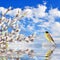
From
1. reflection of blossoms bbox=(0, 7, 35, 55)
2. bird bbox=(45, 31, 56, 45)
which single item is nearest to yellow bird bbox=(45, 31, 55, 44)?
bird bbox=(45, 31, 56, 45)

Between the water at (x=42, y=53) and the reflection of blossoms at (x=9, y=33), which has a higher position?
the reflection of blossoms at (x=9, y=33)

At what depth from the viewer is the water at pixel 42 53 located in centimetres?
147

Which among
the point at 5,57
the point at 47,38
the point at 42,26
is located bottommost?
the point at 5,57

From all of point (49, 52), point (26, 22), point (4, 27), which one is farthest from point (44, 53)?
point (4, 27)

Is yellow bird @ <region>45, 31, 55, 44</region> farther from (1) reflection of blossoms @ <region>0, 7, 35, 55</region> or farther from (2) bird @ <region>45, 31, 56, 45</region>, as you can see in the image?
(1) reflection of blossoms @ <region>0, 7, 35, 55</region>

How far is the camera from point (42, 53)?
1.48 metres

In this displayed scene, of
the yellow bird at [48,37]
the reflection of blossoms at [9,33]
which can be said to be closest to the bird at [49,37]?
the yellow bird at [48,37]

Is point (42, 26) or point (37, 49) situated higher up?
point (42, 26)

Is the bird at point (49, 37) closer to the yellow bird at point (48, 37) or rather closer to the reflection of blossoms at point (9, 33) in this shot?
the yellow bird at point (48, 37)

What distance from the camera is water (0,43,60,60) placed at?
4.83ft

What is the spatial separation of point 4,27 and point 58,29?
522mm

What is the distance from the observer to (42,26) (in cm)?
149

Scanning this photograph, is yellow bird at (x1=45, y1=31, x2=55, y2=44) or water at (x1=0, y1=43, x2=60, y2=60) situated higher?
yellow bird at (x1=45, y1=31, x2=55, y2=44)

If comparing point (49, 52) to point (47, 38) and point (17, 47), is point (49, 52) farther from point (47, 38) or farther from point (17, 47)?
point (17, 47)
